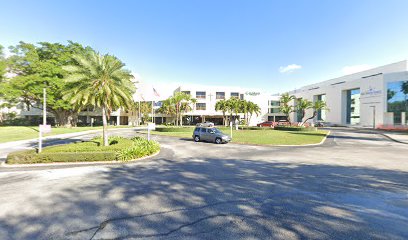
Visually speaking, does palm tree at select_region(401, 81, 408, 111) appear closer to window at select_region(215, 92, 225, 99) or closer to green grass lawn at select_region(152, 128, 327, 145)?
green grass lawn at select_region(152, 128, 327, 145)

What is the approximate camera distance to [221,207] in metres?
5.32

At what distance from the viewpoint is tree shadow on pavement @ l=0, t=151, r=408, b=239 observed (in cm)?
416

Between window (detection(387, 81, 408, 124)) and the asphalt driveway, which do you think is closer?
the asphalt driveway

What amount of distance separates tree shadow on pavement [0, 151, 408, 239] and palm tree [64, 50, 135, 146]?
25.6 feet

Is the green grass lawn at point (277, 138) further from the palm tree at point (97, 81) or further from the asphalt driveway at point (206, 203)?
the palm tree at point (97, 81)

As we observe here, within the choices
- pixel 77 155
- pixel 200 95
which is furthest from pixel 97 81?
pixel 200 95

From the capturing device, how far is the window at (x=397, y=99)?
139 ft

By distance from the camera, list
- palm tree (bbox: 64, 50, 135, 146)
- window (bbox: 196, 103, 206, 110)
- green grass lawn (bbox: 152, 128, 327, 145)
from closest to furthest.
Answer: palm tree (bbox: 64, 50, 135, 146), green grass lawn (bbox: 152, 128, 327, 145), window (bbox: 196, 103, 206, 110)

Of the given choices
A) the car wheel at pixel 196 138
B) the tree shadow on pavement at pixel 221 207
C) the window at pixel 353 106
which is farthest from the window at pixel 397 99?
the car wheel at pixel 196 138

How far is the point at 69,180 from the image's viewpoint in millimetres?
8031

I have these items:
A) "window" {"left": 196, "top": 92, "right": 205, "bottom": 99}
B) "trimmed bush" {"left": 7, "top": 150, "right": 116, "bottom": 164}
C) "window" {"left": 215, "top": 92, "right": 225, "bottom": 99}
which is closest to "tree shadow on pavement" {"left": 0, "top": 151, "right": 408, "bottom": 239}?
"trimmed bush" {"left": 7, "top": 150, "right": 116, "bottom": 164}

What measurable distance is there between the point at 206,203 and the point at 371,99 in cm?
6077

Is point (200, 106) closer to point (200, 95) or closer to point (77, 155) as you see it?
point (200, 95)

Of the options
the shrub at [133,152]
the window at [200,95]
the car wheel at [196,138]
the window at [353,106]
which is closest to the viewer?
the shrub at [133,152]
